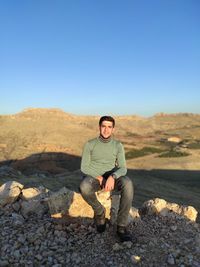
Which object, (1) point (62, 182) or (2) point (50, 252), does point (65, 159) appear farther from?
(2) point (50, 252)

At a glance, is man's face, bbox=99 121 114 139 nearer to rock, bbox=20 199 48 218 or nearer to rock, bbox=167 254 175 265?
rock, bbox=20 199 48 218

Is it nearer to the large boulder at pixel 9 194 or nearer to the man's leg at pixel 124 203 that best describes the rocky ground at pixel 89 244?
the man's leg at pixel 124 203

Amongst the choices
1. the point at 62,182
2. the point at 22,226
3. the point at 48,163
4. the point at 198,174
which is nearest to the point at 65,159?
the point at 48,163

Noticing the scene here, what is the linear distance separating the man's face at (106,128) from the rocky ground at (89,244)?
2.16 m

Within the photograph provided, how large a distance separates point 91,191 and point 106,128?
4.95 feet

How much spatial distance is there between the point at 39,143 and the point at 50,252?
2112 inches

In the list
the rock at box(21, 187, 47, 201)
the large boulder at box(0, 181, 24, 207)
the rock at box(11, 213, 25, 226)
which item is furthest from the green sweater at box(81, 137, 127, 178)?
the large boulder at box(0, 181, 24, 207)

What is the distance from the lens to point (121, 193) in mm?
8453

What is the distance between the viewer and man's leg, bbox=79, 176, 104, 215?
8.52m

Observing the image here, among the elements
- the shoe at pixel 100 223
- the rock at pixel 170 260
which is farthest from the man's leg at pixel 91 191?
the rock at pixel 170 260

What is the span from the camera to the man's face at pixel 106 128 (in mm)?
8902

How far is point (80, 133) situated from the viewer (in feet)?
244

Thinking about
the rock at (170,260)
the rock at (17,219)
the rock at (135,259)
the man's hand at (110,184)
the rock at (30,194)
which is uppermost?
the man's hand at (110,184)

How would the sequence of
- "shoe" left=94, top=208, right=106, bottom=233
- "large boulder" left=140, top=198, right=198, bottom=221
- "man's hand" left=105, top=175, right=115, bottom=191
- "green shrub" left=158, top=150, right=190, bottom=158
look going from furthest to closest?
"green shrub" left=158, top=150, right=190, bottom=158, "large boulder" left=140, top=198, right=198, bottom=221, "shoe" left=94, top=208, right=106, bottom=233, "man's hand" left=105, top=175, right=115, bottom=191
